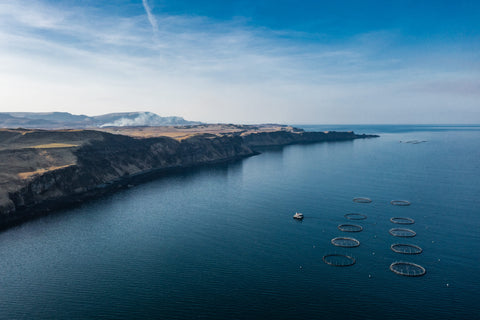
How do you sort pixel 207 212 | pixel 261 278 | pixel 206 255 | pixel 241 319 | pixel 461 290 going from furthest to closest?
pixel 207 212, pixel 206 255, pixel 261 278, pixel 461 290, pixel 241 319

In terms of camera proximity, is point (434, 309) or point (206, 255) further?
point (206, 255)

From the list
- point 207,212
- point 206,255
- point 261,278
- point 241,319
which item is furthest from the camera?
point 207,212

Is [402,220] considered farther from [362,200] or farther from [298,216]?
[298,216]

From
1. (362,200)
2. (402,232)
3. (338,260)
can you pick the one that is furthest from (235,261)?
Result: (362,200)

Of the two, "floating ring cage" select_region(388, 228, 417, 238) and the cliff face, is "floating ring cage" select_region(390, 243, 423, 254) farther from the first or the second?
the cliff face

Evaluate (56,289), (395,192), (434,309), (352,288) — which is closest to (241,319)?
(352,288)

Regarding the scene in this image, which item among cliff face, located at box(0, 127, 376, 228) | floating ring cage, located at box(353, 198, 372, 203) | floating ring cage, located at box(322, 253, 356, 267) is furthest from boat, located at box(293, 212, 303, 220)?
cliff face, located at box(0, 127, 376, 228)

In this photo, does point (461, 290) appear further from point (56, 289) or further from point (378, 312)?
point (56, 289)

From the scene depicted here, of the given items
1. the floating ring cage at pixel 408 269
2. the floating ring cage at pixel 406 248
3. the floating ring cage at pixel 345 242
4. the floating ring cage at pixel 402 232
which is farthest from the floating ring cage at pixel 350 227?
the floating ring cage at pixel 408 269
